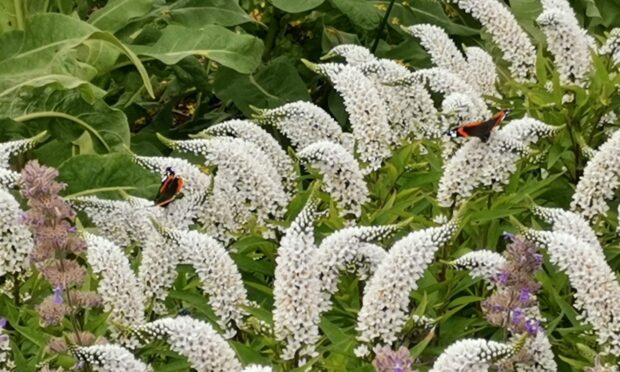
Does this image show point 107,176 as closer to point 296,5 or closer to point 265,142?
point 265,142

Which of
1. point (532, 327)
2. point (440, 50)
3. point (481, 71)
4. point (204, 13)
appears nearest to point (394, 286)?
point (532, 327)

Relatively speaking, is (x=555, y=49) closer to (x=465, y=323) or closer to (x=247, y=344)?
(x=465, y=323)

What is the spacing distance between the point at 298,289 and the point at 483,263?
0.45 m

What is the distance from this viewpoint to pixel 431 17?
6395 mm

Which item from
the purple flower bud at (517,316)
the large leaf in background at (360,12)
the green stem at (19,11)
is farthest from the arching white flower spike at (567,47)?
the green stem at (19,11)

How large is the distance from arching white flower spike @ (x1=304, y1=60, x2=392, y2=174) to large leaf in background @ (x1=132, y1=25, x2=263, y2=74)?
5.45ft

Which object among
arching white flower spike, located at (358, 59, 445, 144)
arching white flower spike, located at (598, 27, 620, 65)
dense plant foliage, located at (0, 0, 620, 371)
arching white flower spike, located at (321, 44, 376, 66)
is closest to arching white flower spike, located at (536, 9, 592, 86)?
dense plant foliage, located at (0, 0, 620, 371)

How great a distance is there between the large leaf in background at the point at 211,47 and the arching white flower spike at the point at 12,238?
2359mm

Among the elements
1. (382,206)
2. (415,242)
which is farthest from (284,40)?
(415,242)

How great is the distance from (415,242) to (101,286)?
0.70m

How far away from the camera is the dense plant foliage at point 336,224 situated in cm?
277

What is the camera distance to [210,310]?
3.18 meters

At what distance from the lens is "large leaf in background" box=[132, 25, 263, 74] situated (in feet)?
17.7

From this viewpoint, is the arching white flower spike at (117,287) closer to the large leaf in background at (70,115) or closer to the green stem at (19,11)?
the large leaf in background at (70,115)
